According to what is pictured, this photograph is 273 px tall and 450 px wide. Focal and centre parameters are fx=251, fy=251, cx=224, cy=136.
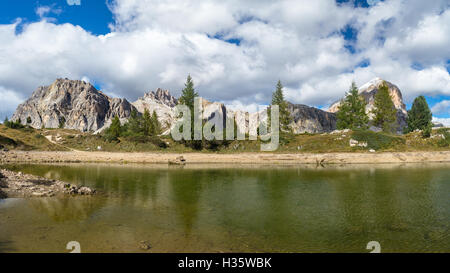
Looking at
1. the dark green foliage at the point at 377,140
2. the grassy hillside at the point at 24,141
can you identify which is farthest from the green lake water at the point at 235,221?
the grassy hillside at the point at 24,141

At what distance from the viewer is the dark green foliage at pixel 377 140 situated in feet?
206

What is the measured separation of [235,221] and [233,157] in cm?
4644

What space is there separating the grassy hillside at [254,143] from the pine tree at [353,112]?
1382 cm

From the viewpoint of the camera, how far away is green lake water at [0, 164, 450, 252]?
11656 mm

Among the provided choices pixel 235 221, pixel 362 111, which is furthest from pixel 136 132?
pixel 235 221

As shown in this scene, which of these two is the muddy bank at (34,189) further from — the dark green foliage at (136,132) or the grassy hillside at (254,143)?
the dark green foliage at (136,132)

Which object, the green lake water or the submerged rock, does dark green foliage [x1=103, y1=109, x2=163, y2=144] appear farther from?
the green lake water

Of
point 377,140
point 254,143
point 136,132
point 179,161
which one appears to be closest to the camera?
point 179,161

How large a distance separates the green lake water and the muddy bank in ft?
5.19

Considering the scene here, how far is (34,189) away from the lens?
2244 cm

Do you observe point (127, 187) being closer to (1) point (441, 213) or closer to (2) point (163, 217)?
(2) point (163, 217)

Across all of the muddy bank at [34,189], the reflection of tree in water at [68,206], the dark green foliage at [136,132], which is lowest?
the reflection of tree in water at [68,206]

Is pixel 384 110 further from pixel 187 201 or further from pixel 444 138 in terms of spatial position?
pixel 187 201

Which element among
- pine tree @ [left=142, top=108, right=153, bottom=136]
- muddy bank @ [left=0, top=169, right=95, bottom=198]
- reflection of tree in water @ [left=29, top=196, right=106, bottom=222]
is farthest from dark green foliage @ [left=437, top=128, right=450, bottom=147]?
pine tree @ [left=142, top=108, right=153, bottom=136]
